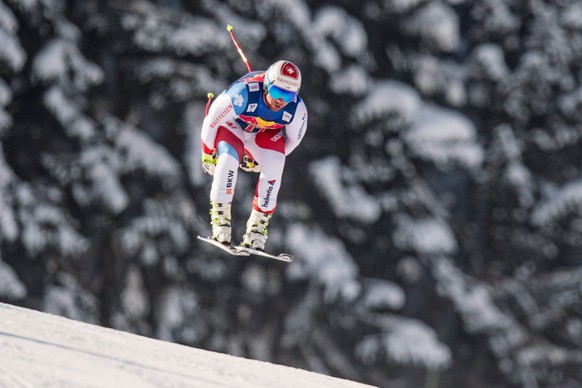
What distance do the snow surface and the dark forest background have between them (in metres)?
9.07

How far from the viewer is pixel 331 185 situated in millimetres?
20266

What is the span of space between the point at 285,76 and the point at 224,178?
0.86 metres

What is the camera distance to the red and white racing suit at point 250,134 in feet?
24.8

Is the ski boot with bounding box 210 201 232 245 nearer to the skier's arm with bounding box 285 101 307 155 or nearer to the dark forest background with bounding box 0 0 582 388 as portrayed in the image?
the skier's arm with bounding box 285 101 307 155

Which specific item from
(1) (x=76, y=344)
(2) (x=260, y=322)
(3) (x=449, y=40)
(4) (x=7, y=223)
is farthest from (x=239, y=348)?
(1) (x=76, y=344)

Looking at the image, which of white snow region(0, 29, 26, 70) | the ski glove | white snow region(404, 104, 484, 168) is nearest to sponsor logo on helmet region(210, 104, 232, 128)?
the ski glove

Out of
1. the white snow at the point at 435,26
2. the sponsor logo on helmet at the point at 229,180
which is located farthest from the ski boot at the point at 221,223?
the white snow at the point at 435,26

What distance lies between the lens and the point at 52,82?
1827cm

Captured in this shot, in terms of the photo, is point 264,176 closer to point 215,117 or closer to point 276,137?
point 276,137

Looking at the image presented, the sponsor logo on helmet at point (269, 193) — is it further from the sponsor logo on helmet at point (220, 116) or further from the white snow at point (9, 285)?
the white snow at point (9, 285)

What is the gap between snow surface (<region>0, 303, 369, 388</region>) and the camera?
7289 millimetres

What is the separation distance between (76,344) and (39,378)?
3.75 feet

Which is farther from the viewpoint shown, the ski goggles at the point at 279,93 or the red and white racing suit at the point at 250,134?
the red and white racing suit at the point at 250,134

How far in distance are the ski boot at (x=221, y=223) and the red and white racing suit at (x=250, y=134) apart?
0.17 feet
